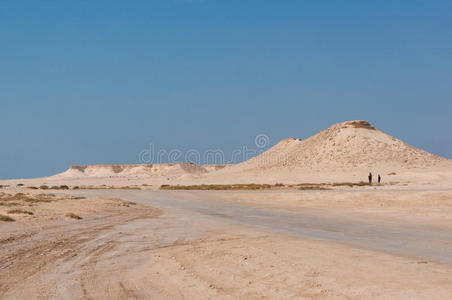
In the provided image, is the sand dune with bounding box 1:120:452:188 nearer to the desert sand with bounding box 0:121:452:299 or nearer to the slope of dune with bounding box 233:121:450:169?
the slope of dune with bounding box 233:121:450:169

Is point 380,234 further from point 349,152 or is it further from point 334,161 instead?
point 349,152

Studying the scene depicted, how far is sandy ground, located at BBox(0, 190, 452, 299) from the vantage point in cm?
679

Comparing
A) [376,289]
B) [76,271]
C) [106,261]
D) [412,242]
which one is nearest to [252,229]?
[412,242]

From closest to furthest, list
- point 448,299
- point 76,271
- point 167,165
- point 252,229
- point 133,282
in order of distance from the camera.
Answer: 1. point 448,299
2. point 133,282
3. point 76,271
4. point 252,229
5. point 167,165

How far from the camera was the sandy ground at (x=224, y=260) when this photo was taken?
22.3 feet

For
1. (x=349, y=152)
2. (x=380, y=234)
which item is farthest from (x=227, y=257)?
(x=349, y=152)

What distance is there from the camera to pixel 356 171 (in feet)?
252

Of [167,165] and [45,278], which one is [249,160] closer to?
[167,165]

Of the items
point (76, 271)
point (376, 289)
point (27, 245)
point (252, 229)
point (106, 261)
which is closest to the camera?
point (376, 289)

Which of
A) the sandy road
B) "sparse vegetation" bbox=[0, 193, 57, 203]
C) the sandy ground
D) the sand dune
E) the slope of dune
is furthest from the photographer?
the slope of dune

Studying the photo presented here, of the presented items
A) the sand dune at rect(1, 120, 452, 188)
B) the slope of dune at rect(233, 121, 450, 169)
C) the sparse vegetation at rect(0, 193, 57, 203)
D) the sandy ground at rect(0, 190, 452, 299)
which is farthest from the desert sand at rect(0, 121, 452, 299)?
the slope of dune at rect(233, 121, 450, 169)

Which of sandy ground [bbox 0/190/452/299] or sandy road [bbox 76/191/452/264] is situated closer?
sandy ground [bbox 0/190/452/299]

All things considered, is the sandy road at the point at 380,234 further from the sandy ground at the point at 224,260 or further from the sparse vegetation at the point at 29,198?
the sparse vegetation at the point at 29,198

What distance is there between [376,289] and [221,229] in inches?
371
